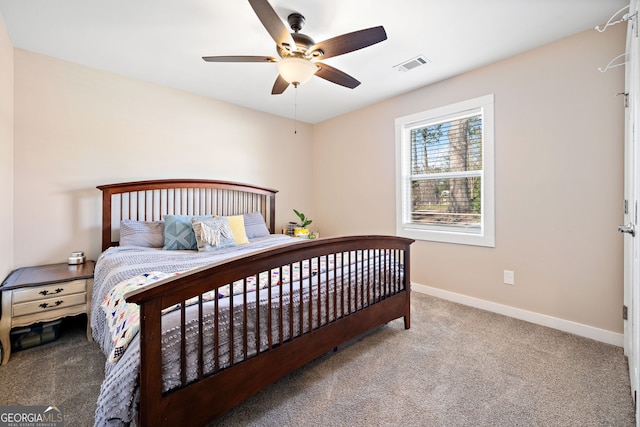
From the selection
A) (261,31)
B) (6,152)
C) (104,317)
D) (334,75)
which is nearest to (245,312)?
(104,317)

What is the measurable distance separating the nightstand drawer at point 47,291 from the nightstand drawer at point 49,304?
0.07ft

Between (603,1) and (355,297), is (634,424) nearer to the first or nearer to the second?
(355,297)

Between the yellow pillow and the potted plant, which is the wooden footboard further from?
the potted plant

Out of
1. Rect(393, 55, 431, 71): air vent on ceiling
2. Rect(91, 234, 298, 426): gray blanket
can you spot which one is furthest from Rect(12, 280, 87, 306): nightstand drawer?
Rect(393, 55, 431, 71): air vent on ceiling

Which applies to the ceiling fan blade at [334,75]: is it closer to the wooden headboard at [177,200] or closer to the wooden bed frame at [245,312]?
the wooden bed frame at [245,312]

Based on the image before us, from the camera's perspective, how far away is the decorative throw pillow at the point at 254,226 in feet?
11.0

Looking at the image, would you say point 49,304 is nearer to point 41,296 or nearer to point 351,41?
point 41,296

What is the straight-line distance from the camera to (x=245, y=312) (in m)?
1.37

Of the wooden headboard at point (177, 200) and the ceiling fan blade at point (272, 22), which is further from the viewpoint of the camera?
the wooden headboard at point (177, 200)

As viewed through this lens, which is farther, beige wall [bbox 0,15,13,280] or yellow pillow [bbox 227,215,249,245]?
yellow pillow [bbox 227,215,249,245]

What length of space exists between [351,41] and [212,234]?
201cm

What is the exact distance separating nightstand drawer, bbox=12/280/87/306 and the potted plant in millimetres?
2360

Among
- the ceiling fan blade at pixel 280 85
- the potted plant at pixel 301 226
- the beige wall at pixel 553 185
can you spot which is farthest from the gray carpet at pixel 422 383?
the ceiling fan blade at pixel 280 85

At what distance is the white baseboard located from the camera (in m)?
2.12
